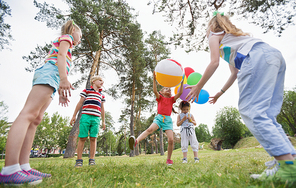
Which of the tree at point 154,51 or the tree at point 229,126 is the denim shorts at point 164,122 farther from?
the tree at point 229,126

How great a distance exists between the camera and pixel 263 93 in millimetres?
1445

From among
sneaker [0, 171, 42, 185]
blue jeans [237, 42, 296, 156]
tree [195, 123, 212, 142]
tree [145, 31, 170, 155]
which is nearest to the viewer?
blue jeans [237, 42, 296, 156]

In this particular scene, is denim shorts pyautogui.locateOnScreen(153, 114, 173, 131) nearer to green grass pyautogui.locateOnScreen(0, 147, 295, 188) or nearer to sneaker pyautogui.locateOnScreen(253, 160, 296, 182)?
green grass pyautogui.locateOnScreen(0, 147, 295, 188)

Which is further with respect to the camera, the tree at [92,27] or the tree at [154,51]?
the tree at [154,51]

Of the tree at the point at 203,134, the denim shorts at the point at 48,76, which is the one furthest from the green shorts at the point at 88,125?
the tree at the point at 203,134

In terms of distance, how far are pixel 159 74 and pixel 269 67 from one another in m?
2.31

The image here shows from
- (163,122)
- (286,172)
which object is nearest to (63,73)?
(286,172)

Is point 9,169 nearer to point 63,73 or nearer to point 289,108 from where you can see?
point 63,73

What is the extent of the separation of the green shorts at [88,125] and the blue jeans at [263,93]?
3.01 metres

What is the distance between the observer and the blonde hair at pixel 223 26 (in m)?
1.86

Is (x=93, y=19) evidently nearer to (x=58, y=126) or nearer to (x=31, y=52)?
(x=31, y=52)

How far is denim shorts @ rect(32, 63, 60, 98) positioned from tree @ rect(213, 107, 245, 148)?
1330 inches

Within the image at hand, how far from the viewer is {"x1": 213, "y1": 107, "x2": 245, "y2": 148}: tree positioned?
29.8m

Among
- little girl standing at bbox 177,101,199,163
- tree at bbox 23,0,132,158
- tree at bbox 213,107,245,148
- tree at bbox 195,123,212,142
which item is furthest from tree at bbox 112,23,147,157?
tree at bbox 195,123,212,142
